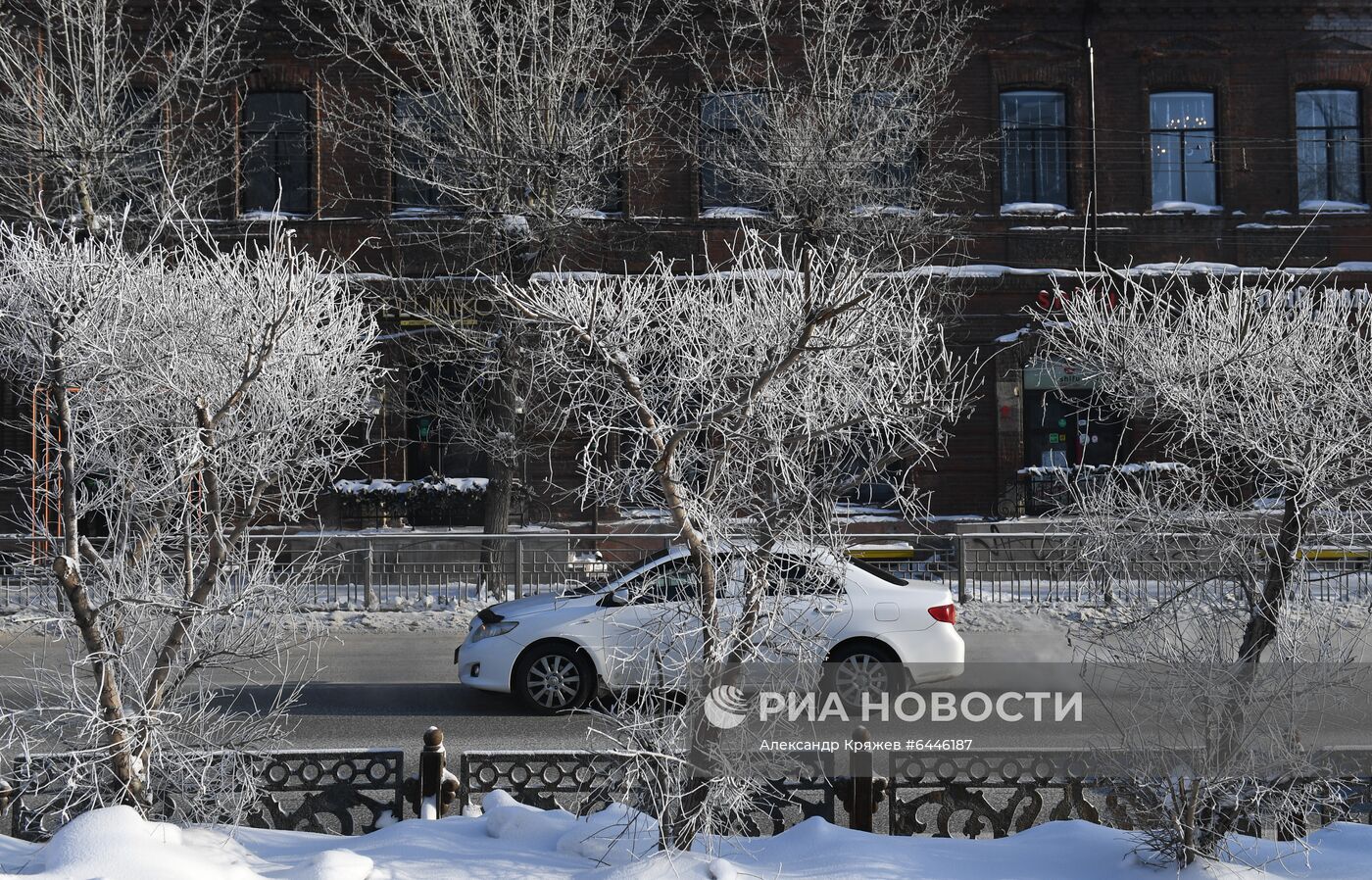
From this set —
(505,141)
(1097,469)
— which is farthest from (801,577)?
(1097,469)

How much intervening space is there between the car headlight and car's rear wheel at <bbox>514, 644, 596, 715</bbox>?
288 millimetres

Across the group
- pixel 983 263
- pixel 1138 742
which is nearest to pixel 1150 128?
pixel 983 263

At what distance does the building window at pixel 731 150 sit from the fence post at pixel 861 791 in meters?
11.0

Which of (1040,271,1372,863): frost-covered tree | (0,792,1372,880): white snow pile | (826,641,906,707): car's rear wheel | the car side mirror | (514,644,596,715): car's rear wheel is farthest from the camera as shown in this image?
(514,644,596,715): car's rear wheel

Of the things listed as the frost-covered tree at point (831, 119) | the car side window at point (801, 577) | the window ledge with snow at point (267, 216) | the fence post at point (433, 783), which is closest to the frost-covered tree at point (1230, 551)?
the car side window at point (801, 577)

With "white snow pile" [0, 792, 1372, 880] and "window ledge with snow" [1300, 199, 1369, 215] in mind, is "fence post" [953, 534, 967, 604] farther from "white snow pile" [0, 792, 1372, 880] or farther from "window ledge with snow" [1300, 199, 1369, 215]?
"window ledge with snow" [1300, 199, 1369, 215]

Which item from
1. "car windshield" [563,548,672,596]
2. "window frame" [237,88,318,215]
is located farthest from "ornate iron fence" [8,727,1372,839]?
"window frame" [237,88,318,215]

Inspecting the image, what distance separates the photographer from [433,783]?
6422 mm

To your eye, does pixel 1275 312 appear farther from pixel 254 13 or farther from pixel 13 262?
pixel 254 13

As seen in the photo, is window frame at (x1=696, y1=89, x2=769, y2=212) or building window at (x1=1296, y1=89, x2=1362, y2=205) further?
building window at (x1=1296, y1=89, x2=1362, y2=205)

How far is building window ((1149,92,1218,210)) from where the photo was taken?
21.8 metres

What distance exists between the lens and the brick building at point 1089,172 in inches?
828

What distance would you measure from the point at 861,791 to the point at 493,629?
528 cm

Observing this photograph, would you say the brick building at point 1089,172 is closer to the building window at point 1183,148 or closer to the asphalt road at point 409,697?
the building window at point 1183,148
